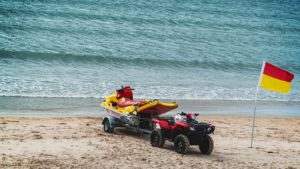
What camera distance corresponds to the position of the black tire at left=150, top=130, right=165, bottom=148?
13273 millimetres

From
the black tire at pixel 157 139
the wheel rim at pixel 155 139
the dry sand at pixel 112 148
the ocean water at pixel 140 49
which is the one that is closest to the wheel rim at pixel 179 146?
the dry sand at pixel 112 148

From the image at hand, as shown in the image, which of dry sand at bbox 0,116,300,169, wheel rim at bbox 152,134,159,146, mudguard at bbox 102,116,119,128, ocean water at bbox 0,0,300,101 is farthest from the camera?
ocean water at bbox 0,0,300,101

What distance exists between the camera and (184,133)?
1302 centimetres

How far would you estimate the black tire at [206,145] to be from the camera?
12.9m

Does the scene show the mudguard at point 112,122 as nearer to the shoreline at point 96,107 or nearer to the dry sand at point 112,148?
the dry sand at point 112,148

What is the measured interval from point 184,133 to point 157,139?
781mm

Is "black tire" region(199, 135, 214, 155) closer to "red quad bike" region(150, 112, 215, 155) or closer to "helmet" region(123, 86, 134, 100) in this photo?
"red quad bike" region(150, 112, 215, 155)

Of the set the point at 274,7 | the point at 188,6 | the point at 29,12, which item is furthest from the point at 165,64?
the point at 274,7

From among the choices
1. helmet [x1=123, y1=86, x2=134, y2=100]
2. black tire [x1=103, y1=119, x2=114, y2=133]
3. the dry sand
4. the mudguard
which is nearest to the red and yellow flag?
the dry sand

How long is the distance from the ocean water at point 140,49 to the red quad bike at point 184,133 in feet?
25.4

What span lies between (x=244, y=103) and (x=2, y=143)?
12344 millimetres

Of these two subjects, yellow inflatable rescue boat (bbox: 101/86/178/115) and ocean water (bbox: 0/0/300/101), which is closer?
yellow inflatable rescue boat (bbox: 101/86/178/115)

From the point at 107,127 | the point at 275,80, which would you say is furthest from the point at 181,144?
the point at 275,80

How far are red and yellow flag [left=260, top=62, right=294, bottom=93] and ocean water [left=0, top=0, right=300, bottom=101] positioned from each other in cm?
798
